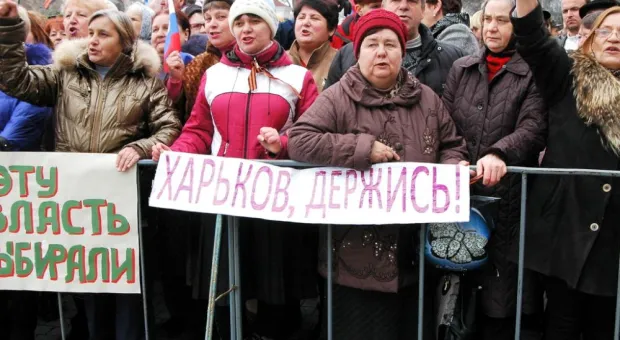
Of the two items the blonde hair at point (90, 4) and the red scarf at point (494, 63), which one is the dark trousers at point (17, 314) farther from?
the red scarf at point (494, 63)

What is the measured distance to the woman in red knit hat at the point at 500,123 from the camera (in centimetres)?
357

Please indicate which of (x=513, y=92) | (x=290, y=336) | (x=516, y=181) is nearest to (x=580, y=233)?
(x=516, y=181)

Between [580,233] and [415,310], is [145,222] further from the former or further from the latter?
[580,233]

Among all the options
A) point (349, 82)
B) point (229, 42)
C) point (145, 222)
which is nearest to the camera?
point (349, 82)

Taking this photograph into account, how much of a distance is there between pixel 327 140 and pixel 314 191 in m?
0.28

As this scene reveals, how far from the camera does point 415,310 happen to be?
3586 millimetres

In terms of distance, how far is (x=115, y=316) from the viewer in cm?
411

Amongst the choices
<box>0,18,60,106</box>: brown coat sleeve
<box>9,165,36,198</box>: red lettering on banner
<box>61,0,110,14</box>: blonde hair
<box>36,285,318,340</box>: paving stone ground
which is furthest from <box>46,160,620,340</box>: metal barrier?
<box>61,0,110,14</box>: blonde hair

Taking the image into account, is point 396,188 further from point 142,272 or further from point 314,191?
point 142,272

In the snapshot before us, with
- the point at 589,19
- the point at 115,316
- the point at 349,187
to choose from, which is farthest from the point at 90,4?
the point at 589,19

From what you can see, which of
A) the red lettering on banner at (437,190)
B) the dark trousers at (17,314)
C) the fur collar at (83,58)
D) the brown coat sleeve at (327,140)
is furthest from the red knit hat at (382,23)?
the dark trousers at (17,314)

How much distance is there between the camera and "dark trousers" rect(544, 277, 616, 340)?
3.54 metres

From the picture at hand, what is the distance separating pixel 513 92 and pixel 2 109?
10.3 feet

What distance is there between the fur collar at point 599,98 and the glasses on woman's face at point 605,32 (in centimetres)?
12
